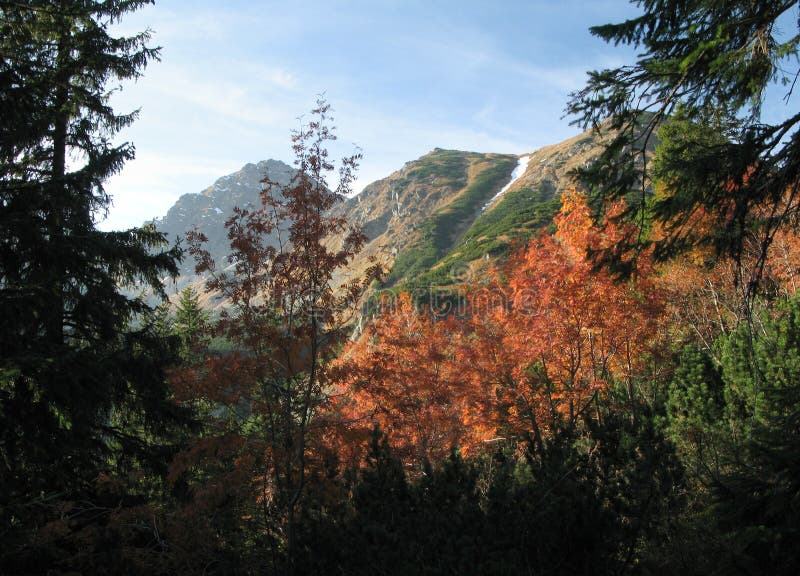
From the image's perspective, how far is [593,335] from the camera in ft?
37.6

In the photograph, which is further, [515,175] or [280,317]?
[515,175]

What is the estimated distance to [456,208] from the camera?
107500mm

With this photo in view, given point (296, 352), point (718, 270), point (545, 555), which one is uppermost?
point (718, 270)

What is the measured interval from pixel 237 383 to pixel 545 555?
497 centimetres

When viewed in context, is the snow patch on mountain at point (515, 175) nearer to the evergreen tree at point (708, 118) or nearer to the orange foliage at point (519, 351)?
the orange foliage at point (519, 351)

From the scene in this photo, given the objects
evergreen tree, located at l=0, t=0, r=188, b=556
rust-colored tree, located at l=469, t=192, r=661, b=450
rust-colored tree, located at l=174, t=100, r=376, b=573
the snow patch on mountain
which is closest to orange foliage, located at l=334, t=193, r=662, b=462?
rust-colored tree, located at l=469, t=192, r=661, b=450

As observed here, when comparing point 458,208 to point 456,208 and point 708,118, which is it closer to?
point 456,208

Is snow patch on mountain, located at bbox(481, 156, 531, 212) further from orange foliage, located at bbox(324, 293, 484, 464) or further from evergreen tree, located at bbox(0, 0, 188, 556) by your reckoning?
evergreen tree, located at bbox(0, 0, 188, 556)

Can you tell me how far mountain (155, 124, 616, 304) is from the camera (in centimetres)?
6088

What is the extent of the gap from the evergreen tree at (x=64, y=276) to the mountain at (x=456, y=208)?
9945mm

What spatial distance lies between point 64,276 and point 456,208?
343 ft

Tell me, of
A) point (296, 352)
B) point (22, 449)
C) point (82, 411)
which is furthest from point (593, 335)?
point (22, 449)

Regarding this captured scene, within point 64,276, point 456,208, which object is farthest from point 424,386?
point 456,208

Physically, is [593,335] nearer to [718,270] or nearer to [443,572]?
[718,270]
